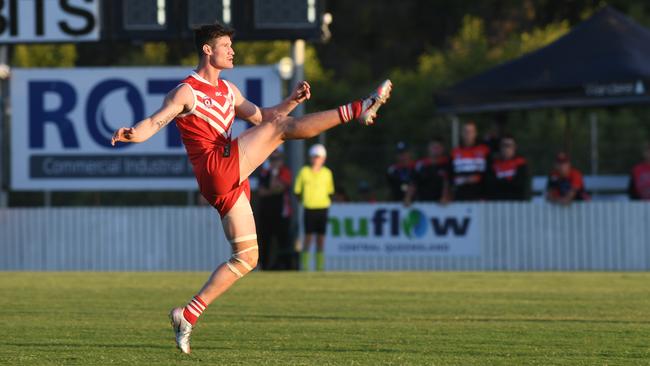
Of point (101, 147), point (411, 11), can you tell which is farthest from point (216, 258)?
point (411, 11)

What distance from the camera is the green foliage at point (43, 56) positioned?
42.7 m

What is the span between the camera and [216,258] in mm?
22047

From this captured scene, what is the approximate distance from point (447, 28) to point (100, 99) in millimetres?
32750

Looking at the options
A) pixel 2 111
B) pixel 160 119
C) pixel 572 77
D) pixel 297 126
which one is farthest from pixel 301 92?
pixel 2 111

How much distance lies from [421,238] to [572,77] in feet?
11.3

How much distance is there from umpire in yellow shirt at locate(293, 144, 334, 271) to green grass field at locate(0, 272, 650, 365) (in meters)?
3.07

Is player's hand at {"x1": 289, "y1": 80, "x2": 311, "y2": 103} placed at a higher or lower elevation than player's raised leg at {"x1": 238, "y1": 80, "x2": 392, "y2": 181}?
higher

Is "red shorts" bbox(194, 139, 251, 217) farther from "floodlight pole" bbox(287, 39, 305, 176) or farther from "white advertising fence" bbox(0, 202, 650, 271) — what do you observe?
"floodlight pole" bbox(287, 39, 305, 176)

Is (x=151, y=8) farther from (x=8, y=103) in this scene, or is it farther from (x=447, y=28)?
(x=447, y=28)

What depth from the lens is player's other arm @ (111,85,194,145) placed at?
846 cm

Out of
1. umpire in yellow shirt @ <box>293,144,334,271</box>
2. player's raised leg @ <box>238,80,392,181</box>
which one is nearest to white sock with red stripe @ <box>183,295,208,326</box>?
player's raised leg @ <box>238,80,392,181</box>

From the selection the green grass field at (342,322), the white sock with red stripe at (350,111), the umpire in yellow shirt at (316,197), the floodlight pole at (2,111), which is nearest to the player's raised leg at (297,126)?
the white sock with red stripe at (350,111)

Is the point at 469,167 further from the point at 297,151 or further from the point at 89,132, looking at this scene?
the point at 89,132

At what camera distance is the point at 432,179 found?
21.2m
